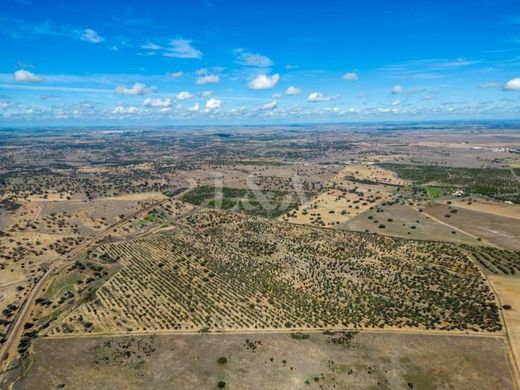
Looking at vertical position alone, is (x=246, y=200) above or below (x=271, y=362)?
below

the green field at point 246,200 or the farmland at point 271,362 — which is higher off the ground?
the farmland at point 271,362

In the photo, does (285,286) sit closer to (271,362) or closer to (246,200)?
(271,362)

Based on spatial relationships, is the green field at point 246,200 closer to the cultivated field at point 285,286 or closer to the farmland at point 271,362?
the cultivated field at point 285,286

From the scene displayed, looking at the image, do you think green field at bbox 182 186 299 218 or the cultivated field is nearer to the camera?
the cultivated field

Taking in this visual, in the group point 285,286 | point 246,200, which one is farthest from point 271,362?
point 246,200

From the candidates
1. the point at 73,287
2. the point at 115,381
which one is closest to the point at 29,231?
the point at 73,287

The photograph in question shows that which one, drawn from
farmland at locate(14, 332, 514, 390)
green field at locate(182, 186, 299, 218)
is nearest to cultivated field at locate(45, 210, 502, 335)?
farmland at locate(14, 332, 514, 390)

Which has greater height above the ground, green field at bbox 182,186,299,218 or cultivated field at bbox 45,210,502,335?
cultivated field at bbox 45,210,502,335

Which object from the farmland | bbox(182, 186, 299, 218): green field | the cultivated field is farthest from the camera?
bbox(182, 186, 299, 218): green field

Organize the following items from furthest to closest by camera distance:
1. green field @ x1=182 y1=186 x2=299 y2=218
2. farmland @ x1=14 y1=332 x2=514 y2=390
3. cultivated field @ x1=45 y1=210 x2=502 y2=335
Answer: green field @ x1=182 y1=186 x2=299 y2=218, cultivated field @ x1=45 y1=210 x2=502 y2=335, farmland @ x1=14 y1=332 x2=514 y2=390

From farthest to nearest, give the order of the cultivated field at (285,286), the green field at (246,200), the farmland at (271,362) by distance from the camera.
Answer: the green field at (246,200)
the cultivated field at (285,286)
the farmland at (271,362)

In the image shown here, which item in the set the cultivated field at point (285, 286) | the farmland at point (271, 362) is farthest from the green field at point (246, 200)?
the farmland at point (271, 362)

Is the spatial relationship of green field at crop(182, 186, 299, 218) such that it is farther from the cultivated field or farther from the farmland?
the farmland
